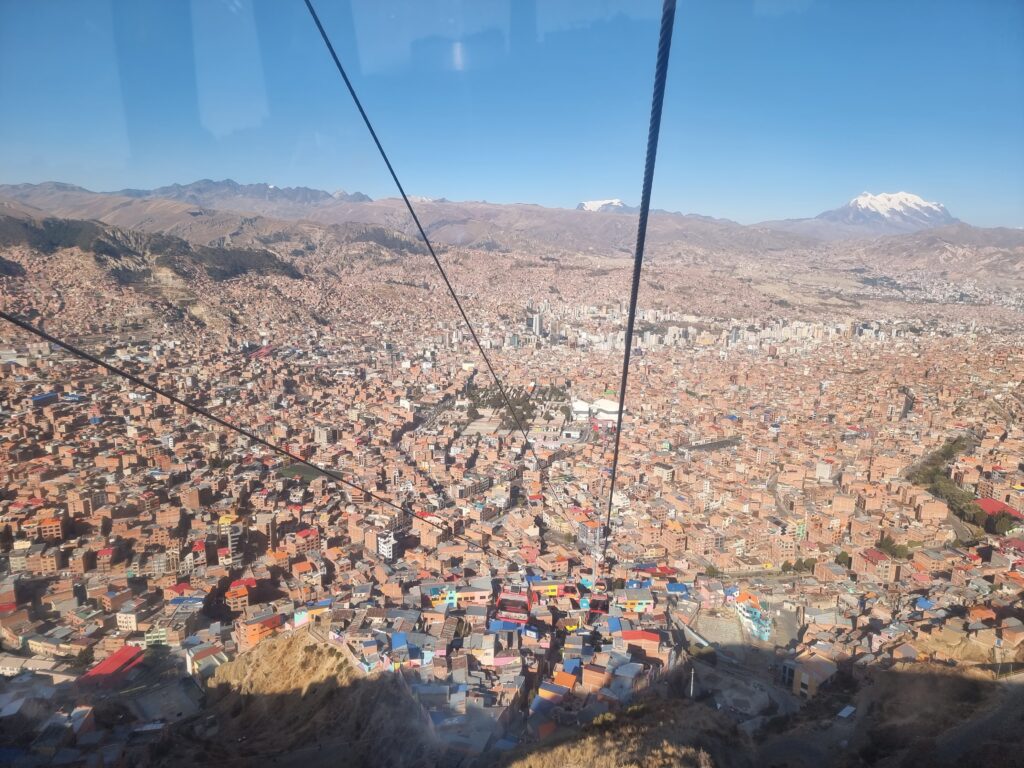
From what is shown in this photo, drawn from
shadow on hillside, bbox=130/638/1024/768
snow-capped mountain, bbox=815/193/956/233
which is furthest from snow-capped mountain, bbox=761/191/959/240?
shadow on hillside, bbox=130/638/1024/768

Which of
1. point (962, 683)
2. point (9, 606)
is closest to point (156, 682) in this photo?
point (9, 606)

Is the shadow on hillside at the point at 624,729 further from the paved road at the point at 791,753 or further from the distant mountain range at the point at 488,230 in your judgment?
the distant mountain range at the point at 488,230

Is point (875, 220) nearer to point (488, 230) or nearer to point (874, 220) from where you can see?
point (874, 220)

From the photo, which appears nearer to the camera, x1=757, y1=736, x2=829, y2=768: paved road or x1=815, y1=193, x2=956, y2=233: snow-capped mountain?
x1=757, y1=736, x2=829, y2=768: paved road

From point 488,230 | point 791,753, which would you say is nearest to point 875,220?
point 488,230

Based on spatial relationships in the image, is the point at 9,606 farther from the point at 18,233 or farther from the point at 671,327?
the point at 671,327

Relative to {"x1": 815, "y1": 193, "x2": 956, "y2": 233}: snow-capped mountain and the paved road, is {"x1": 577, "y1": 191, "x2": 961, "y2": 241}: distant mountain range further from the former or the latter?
the paved road

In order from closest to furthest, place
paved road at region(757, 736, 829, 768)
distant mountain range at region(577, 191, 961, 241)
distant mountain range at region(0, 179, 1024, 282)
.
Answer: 1. paved road at region(757, 736, 829, 768)
2. distant mountain range at region(0, 179, 1024, 282)
3. distant mountain range at region(577, 191, 961, 241)
